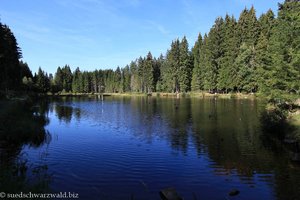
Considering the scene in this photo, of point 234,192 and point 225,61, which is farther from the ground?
point 225,61

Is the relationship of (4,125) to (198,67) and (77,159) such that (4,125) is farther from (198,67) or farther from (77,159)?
(198,67)

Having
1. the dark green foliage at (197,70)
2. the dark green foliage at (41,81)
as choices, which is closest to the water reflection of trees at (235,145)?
the dark green foliage at (197,70)

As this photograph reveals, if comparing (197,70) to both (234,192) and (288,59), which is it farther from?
(234,192)

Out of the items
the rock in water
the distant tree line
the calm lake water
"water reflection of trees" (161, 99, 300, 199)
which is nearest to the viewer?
the rock in water

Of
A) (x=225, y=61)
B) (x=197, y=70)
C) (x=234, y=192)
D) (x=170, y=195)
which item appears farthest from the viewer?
(x=197, y=70)

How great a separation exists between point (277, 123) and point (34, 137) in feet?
75.6

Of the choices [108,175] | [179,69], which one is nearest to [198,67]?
[179,69]

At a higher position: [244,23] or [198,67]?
[244,23]

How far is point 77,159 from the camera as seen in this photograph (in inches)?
830

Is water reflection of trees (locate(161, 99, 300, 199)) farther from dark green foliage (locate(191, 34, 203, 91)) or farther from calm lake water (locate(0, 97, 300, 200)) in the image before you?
dark green foliage (locate(191, 34, 203, 91))

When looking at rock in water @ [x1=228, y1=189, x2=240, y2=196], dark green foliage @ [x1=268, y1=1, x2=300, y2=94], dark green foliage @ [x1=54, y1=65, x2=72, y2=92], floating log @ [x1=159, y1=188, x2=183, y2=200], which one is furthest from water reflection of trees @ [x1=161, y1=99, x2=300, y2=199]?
dark green foliage @ [x1=54, y1=65, x2=72, y2=92]

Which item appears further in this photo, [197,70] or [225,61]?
[197,70]

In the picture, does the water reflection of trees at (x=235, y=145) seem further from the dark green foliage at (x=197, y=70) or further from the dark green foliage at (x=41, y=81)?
the dark green foliage at (x=41, y=81)

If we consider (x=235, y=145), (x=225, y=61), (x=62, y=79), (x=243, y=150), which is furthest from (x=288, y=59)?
(x=62, y=79)
